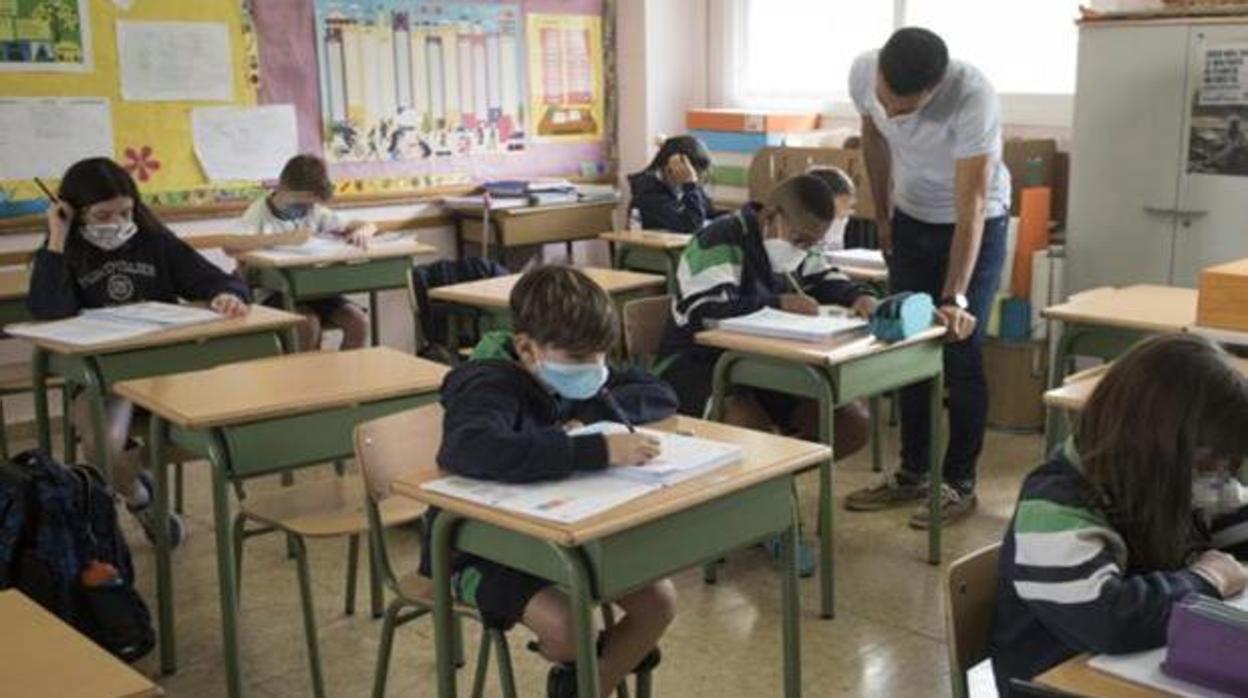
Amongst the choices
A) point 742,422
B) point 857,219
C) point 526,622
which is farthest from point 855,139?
point 526,622

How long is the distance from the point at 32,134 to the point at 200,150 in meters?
0.73

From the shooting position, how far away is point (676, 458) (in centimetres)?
219

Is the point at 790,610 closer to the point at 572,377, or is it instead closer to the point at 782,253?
the point at 572,377

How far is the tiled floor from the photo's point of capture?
3041 mm

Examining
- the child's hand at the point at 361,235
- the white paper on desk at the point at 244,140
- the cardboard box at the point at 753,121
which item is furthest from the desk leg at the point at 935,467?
the white paper on desk at the point at 244,140

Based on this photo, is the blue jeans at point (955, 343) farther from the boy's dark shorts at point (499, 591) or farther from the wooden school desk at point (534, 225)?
the wooden school desk at point (534, 225)

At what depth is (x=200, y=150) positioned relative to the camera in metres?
5.79

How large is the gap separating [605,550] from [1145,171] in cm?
376

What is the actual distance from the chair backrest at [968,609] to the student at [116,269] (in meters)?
2.52

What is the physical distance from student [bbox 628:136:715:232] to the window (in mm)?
995

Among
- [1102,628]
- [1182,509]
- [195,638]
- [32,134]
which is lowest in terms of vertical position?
[195,638]

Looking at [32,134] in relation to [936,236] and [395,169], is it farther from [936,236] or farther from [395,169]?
[936,236]

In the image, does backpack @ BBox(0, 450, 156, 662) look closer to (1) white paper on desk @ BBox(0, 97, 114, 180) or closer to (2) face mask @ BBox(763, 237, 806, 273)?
(2) face mask @ BBox(763, 237, 806, 273)

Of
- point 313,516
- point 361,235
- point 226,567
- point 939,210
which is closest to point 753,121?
point 361,235
